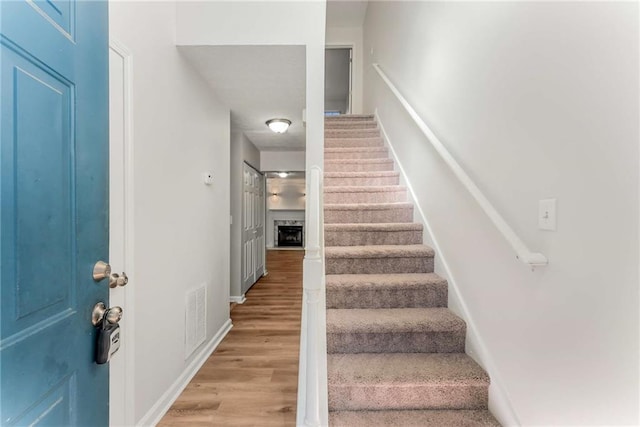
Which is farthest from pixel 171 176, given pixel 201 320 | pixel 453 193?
pixel 453 193

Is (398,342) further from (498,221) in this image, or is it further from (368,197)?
(368,197)

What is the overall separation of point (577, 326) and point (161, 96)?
2294mm

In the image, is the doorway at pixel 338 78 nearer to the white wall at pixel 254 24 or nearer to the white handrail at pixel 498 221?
the white wall at pixel 254 24

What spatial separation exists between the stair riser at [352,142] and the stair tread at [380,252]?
190cm

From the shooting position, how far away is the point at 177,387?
1.96 meters

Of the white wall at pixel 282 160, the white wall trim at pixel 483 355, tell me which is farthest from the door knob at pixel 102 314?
the white wall at pixel 282 160

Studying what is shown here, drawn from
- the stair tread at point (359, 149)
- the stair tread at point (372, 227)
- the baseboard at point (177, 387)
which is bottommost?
the baseboard at point (177, 387)

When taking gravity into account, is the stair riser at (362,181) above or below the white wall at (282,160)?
below

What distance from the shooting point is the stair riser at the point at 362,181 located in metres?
3.03

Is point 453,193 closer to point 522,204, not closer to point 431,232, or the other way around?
point 431,232

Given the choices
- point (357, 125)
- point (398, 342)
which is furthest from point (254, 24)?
point (357, 125)

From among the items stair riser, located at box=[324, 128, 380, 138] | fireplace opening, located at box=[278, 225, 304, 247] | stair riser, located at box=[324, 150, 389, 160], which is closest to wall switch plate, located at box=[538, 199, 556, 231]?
stair riser, located at box=[324, 150, 389, 160]

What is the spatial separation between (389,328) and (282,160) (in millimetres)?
4131

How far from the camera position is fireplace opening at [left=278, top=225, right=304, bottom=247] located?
9844 millimetres
